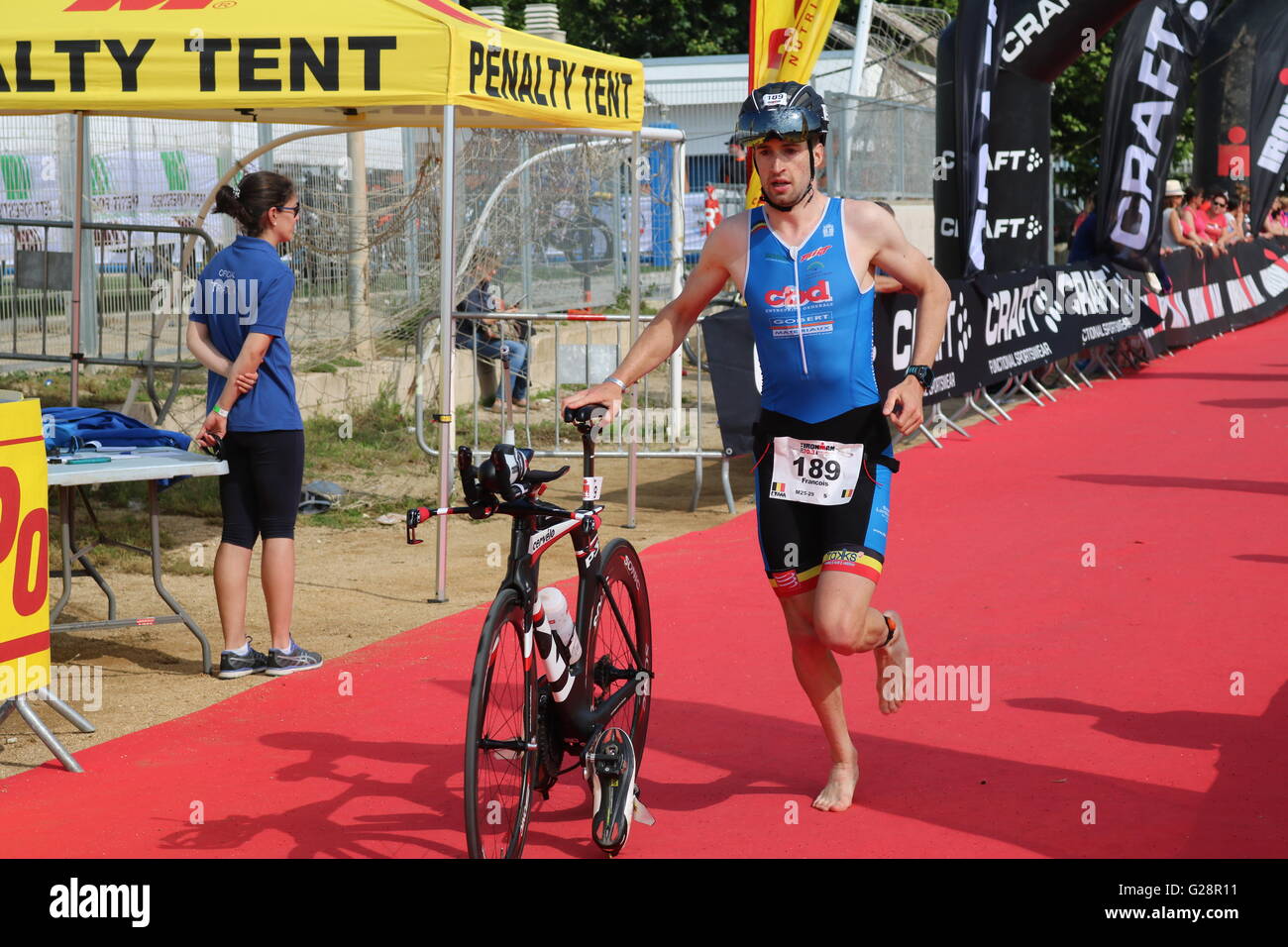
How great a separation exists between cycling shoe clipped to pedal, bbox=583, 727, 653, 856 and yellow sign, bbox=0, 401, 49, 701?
7.61 ft

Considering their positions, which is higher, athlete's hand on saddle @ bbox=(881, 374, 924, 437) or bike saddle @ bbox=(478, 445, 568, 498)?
athlete's hand on saddle @ bbox=(881, 374, 924, 437)

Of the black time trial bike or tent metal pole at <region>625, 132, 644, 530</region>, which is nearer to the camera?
the black time trial bike

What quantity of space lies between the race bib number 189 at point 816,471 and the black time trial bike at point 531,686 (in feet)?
1.98

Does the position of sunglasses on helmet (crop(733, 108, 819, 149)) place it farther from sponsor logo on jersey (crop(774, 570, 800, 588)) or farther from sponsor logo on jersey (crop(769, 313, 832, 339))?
sponsor logo on jersey (crop(774, 570, 800, 588))

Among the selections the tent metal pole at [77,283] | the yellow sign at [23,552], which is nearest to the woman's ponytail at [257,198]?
the yellow sign at [23,552]

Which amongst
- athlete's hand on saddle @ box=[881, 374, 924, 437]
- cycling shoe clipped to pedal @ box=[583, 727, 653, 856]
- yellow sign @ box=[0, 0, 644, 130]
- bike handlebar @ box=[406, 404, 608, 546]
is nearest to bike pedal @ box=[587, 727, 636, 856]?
cycling shoe clipped to pedal @ box=[583, 727, 653, 856]

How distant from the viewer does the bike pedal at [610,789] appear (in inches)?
172

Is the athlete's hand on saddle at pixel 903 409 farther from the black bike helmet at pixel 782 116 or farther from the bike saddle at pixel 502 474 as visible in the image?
the bike saddle at pixel 502 474

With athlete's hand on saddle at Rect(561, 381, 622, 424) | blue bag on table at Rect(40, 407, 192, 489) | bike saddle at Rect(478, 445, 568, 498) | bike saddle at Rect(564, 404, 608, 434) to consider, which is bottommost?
blue bag on table at Rect(40, 407, 192, 489)

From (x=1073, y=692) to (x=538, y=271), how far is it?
12443 mm

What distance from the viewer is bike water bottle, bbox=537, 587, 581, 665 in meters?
4.30

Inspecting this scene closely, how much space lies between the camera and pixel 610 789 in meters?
4.42

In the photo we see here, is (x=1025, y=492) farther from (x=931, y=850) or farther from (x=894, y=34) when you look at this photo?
(x=894, y=34)
